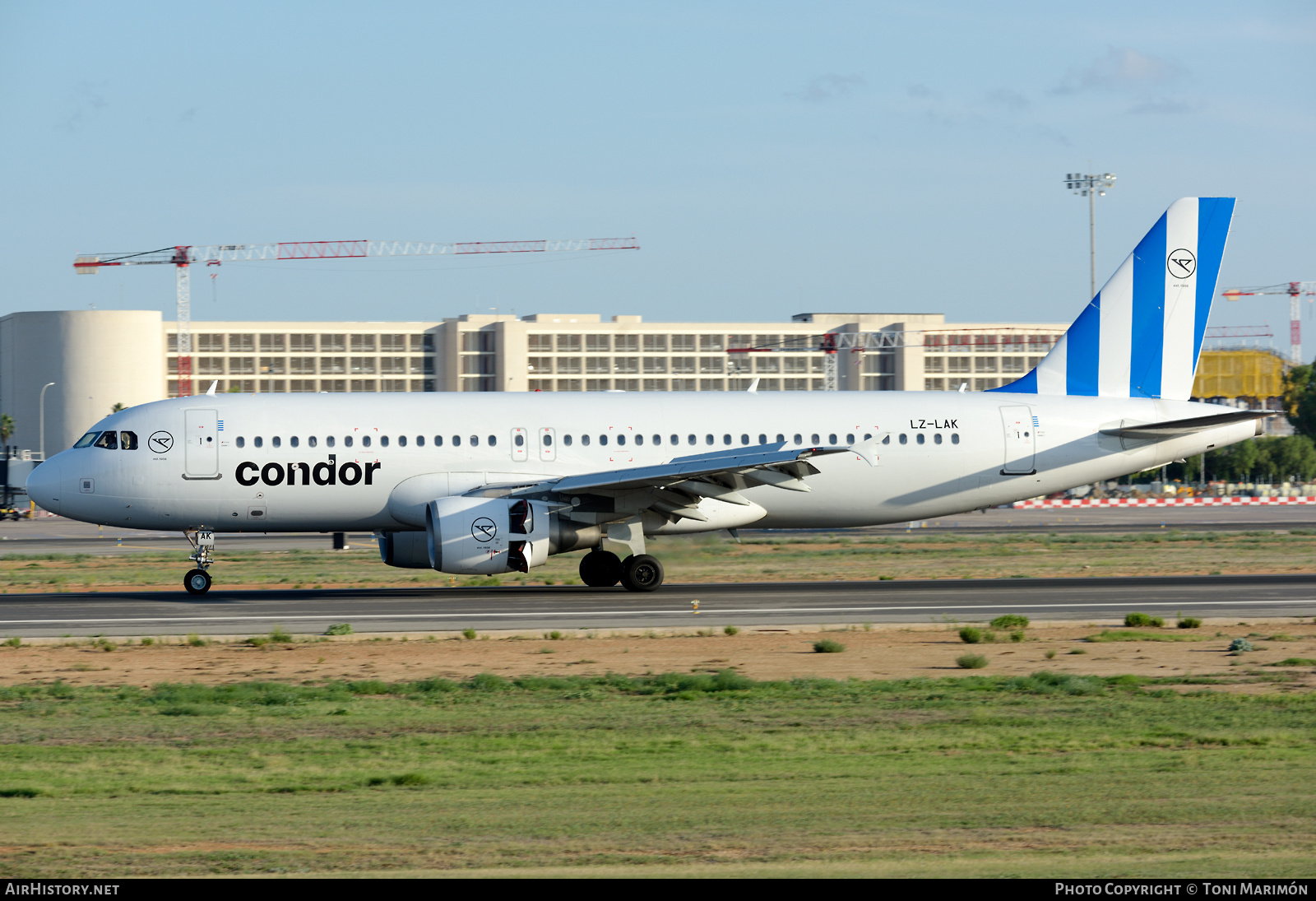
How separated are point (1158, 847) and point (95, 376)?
14661 cm

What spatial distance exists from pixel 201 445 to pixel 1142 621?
19.3 meters

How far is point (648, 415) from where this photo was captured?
31.0m

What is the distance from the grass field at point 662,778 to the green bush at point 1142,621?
589 centimetres

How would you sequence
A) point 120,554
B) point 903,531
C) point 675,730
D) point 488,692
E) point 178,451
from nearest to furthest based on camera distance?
point 675,730, point 488,692, point 178,451, point 120,554, point 903,531

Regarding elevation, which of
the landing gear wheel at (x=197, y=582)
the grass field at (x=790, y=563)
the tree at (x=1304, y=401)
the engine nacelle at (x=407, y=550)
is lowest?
the grass field at (x=790, y=563)

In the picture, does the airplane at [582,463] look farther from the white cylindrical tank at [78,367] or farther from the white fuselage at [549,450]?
the white cylindrical tank at [78,367]

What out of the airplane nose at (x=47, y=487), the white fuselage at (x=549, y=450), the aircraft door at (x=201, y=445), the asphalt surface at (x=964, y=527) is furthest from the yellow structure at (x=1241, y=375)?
the airplane nose at (x=47, y=487)

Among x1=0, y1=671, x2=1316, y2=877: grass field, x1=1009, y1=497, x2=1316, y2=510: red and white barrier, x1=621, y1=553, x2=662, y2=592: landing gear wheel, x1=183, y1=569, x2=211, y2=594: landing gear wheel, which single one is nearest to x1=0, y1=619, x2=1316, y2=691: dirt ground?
x1=0, y1=671, x2=1316, y2=877: grass field

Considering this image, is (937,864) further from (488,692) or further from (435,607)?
(435,607)

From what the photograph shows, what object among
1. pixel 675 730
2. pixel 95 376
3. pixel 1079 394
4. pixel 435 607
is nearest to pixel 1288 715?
pixel 675 730

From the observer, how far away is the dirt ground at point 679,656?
18.6 m

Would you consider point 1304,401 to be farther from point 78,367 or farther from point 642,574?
point 642,574

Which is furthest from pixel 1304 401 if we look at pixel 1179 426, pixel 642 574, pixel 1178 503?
pixel 642 574

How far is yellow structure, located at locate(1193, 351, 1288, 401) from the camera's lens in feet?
529
